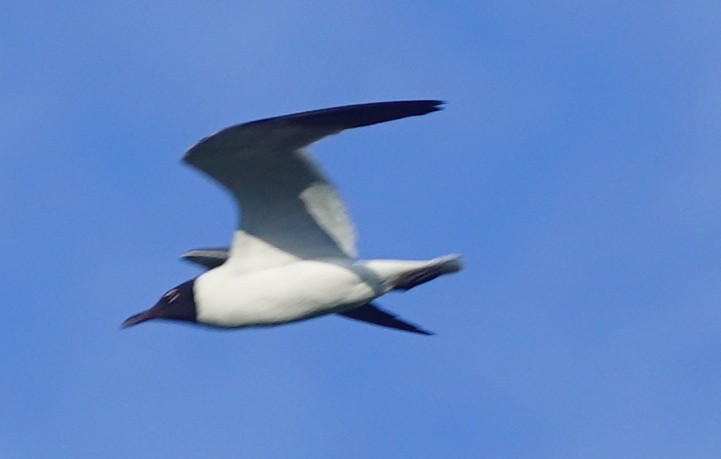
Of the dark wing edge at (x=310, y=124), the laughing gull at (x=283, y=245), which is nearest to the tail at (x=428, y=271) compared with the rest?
the laughing gull at (x=283, y=245)

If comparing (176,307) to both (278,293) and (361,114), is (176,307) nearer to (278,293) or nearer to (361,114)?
(278,293)

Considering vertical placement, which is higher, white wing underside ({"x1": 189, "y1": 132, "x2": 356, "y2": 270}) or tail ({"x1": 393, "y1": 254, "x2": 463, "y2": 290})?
white wing underside ({"x1": 189, "y1": 132, "x2": 356, "y2": 270})

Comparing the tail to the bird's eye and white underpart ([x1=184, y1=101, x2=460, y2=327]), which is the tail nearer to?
white underpart ([x1=184, y1=101, x2=460, y2=327])

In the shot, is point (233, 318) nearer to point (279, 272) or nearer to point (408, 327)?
point (279, 272)

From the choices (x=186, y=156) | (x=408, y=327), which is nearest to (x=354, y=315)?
(x=408, y=327)

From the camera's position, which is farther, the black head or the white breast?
the black head

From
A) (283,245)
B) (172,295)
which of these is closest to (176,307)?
(172,295)

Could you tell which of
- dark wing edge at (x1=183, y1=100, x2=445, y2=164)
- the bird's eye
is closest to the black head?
the bird's eye

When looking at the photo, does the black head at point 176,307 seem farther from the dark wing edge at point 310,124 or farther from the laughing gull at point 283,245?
the dark wing edge at point 310,124
